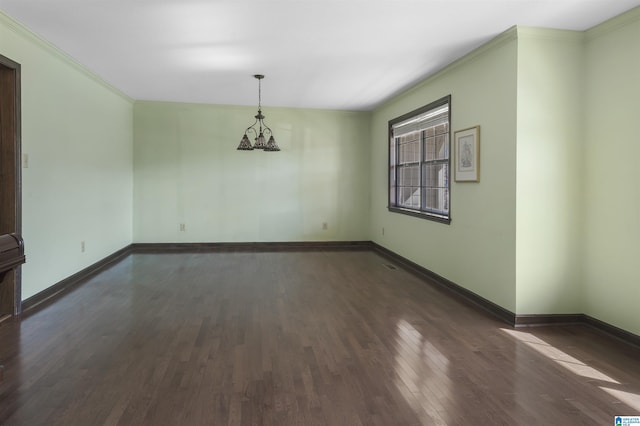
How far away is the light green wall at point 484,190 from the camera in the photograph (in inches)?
143

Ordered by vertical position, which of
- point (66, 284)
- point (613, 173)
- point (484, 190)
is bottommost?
point (66, 284)

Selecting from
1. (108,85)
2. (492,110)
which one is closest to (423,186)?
(492,110)

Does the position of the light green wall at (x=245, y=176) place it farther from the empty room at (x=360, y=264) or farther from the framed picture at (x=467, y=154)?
the framed picture at (x=467, y=154)

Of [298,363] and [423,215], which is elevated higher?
[423,215]

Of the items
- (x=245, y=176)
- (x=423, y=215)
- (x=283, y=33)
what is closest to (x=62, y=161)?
(x=283, y=33)

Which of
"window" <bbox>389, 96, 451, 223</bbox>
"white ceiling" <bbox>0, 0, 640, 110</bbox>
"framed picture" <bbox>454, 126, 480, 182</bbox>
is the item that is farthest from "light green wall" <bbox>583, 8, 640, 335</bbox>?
"window" <bbox>389, 96, 451, 223</bbox>

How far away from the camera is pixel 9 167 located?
359 cm

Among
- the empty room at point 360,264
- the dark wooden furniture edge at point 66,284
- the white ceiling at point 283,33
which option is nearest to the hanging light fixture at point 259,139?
the empty room at point 360,264

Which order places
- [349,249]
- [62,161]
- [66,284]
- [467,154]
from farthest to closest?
[349,249], [66,284], [62,161], [467,154]

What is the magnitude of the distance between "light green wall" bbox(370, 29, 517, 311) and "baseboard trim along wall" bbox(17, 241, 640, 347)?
0.32 feet

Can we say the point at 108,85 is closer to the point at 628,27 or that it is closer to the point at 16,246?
the point at 16,246

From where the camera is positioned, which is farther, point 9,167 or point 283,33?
point 283,33

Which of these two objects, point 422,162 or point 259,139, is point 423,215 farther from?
point 259,139

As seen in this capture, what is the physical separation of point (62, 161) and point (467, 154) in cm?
423
